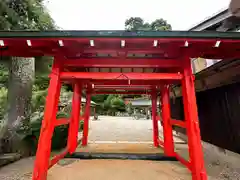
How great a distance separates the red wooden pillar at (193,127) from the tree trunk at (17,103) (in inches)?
167

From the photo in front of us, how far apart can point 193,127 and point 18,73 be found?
4.76 m

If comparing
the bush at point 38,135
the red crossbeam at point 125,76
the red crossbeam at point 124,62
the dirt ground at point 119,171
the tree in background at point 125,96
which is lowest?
the dirt ground at point 119,171

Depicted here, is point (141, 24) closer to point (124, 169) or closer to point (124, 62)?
point (124, 62)

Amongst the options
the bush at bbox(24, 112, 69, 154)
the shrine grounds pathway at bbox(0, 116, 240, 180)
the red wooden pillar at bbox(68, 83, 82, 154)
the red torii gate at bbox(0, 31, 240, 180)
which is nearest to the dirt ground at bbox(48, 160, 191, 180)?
the shrine grounds pathway at bbox(0, 116, 240, 180)

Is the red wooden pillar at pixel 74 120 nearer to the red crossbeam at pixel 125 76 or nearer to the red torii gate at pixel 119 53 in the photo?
the red torii gate at pixel 119 53

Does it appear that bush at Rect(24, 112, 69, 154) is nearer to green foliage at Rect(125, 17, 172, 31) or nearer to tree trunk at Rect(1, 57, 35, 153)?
tree trunk at Rect(1, 57, 35, 153)

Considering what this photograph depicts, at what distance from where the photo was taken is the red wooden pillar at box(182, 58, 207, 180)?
2.33 meters

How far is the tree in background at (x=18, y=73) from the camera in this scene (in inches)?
162

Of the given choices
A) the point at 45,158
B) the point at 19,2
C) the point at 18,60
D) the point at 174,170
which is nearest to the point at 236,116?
the point at 174,170

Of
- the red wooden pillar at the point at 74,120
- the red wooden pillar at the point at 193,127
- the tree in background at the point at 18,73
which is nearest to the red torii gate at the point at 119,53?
the red wooden pillar at the point at 193,127

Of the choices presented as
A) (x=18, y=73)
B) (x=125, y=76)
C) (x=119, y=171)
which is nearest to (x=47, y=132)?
(x=125, y=76)

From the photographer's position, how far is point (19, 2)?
4441 mm

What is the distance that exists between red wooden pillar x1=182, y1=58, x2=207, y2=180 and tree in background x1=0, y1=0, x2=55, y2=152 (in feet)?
14.0

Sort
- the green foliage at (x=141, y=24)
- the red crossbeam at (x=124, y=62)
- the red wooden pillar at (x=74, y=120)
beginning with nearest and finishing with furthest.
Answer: the red crossbeam at (x=124, y=62)
the red wooden pillar at (x=74, y=120)
the green foliage at (x=141, y=24)
